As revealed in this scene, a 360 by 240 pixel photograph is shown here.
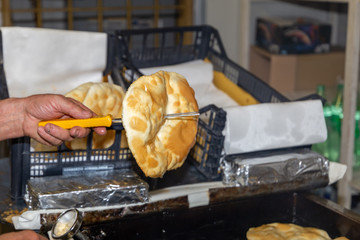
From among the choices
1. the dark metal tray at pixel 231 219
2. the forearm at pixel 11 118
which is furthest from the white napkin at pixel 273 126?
the forearm at pixel 11 118

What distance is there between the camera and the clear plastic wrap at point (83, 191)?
130 centimetres

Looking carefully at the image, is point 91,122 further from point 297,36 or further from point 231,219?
point 297,36

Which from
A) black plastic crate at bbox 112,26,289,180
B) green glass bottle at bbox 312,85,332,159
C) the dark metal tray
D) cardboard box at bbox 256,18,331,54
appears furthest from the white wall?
the dark metal tray

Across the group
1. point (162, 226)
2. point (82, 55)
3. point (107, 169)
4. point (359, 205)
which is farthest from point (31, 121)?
point (359, 205)

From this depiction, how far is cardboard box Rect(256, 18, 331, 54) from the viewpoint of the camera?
2705 mm

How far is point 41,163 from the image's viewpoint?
1424mm

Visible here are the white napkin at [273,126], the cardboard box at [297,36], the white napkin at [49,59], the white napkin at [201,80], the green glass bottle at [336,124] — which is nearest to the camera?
the white napkin at [273,126]

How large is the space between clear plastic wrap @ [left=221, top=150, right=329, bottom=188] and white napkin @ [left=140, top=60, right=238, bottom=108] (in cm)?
53

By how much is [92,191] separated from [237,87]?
920mm

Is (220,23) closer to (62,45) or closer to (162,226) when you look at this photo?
(62,45)

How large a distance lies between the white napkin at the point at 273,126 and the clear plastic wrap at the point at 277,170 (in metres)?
0.04

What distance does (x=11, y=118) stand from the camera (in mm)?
1447

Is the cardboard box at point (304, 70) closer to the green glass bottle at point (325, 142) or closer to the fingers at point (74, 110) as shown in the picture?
the green glass bottle at point (325, 142)

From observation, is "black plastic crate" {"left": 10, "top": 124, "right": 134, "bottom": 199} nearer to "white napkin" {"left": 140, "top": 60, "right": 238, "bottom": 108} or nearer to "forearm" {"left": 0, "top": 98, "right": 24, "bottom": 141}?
"forearm" {"left": 0, "top": 98, "right": 24, "bottom": 141}
